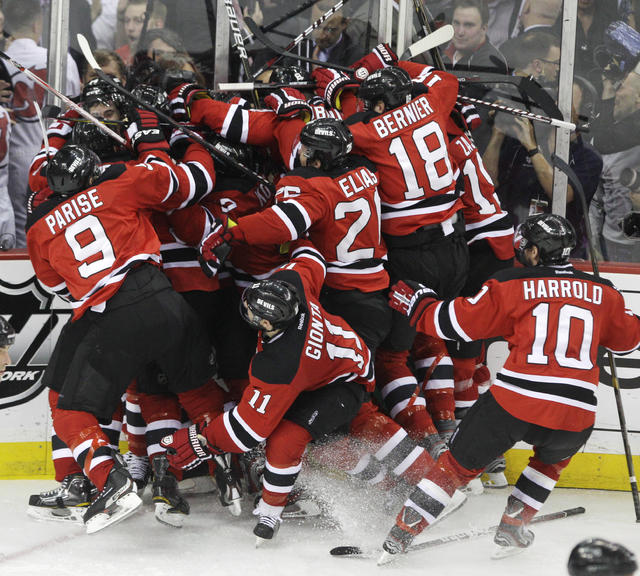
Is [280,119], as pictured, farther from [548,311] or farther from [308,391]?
[548,311]

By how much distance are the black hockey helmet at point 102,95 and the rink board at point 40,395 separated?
720 millimetres

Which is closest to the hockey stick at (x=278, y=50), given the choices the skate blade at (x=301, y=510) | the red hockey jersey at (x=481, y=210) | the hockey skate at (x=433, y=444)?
the red hockey jersey at (x=481, y=210)

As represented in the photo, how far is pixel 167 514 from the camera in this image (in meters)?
3.35

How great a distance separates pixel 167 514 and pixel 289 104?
5.44 ft

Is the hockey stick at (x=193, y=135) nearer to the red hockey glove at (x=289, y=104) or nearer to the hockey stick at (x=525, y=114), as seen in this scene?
the red hockey glove at (x=289, y=104)

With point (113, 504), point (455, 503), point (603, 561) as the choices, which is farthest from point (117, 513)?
point (603, 561)

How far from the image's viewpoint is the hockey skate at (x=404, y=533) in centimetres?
312

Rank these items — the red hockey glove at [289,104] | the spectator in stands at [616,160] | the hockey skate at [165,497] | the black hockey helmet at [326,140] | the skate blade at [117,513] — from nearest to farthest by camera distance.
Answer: the skate blade at [117,513], the hockey skate at [165,497], the black hockey helmet at [326,140], the red hockey glove at [289,104], the spectator in stands at [616,160]

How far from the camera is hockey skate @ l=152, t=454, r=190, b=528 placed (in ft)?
11.0

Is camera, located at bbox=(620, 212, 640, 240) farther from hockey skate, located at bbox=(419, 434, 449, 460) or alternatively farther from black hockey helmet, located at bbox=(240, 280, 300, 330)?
black hockey helmet, located at bbox=(240, 280, 300, 330)

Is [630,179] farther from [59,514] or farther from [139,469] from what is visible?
[59,514]

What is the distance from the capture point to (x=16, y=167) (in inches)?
162

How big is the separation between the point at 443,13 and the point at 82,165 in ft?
6.25

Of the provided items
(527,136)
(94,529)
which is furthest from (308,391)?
(527,136)
